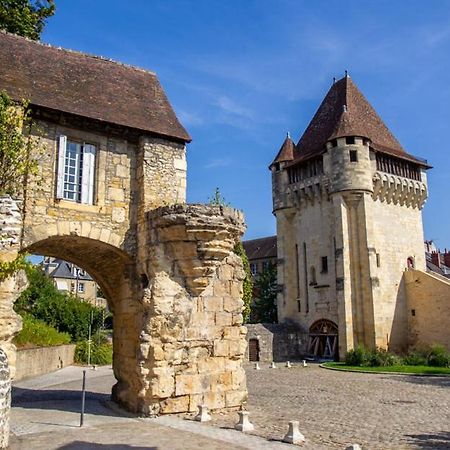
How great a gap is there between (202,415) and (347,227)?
21090 mm

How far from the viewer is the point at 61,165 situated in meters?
10.0

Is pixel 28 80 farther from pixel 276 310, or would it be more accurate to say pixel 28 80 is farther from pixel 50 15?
pixel 276 310

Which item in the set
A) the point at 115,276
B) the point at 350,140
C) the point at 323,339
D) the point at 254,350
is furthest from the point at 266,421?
the point at 350,140

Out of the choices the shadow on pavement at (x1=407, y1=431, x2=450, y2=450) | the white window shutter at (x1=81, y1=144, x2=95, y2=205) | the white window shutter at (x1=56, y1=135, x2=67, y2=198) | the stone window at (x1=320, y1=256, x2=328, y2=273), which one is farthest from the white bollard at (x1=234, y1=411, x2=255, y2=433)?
the stone window at (x1=320, y1=256, x2=328, y2=273)

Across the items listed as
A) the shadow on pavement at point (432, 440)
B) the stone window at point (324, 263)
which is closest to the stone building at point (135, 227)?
the shadow on pavement at point (432, 440)

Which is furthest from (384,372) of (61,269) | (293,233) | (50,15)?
(61,269)

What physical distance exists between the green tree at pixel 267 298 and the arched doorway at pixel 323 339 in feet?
17.1

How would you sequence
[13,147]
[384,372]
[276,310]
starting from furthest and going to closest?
[276,310] < [384,372] < [13,147]

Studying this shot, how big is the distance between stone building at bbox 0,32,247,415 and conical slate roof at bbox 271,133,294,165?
22793mm

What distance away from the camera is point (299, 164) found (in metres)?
32.6

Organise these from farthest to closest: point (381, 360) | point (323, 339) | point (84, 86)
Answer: point (323, 339)
point (381, 360)
point (84, 86)

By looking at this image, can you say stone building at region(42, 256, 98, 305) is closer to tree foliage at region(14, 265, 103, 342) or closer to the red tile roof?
tree foliage at region(14, 265, 103, 342)

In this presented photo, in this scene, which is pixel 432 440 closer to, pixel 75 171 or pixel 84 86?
pixel 75 171

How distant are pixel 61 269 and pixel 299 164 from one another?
2828 centimetres
